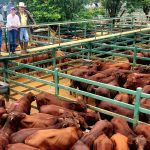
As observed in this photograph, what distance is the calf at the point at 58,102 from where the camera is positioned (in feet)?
22.6

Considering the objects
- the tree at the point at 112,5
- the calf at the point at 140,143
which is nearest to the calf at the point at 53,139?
the calf at the point at 140,143

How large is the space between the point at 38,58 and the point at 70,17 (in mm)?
8932

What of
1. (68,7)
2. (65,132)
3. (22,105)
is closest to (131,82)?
(22,105)

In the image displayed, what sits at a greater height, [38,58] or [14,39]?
[14,39]

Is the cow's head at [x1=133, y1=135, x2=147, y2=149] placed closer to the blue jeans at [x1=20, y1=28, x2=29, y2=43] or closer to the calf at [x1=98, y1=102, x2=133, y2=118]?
the calf at [x1=98, y1=102, x2=133, y2=118]

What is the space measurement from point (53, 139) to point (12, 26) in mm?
5392

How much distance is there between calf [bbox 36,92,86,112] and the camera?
22.6 ft

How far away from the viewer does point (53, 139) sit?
16.7 ft

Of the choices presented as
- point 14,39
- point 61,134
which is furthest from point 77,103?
point 14,39

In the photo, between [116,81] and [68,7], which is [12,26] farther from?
[68,7]

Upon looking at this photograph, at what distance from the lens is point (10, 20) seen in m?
9.52

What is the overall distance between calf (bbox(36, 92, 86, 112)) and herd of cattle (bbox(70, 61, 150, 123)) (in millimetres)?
598

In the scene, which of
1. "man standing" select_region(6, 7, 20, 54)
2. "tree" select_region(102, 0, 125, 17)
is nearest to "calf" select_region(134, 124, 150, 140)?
"man standing" select_region(6, 7, 20, 54)

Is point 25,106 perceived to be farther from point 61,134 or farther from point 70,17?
point 70,17
